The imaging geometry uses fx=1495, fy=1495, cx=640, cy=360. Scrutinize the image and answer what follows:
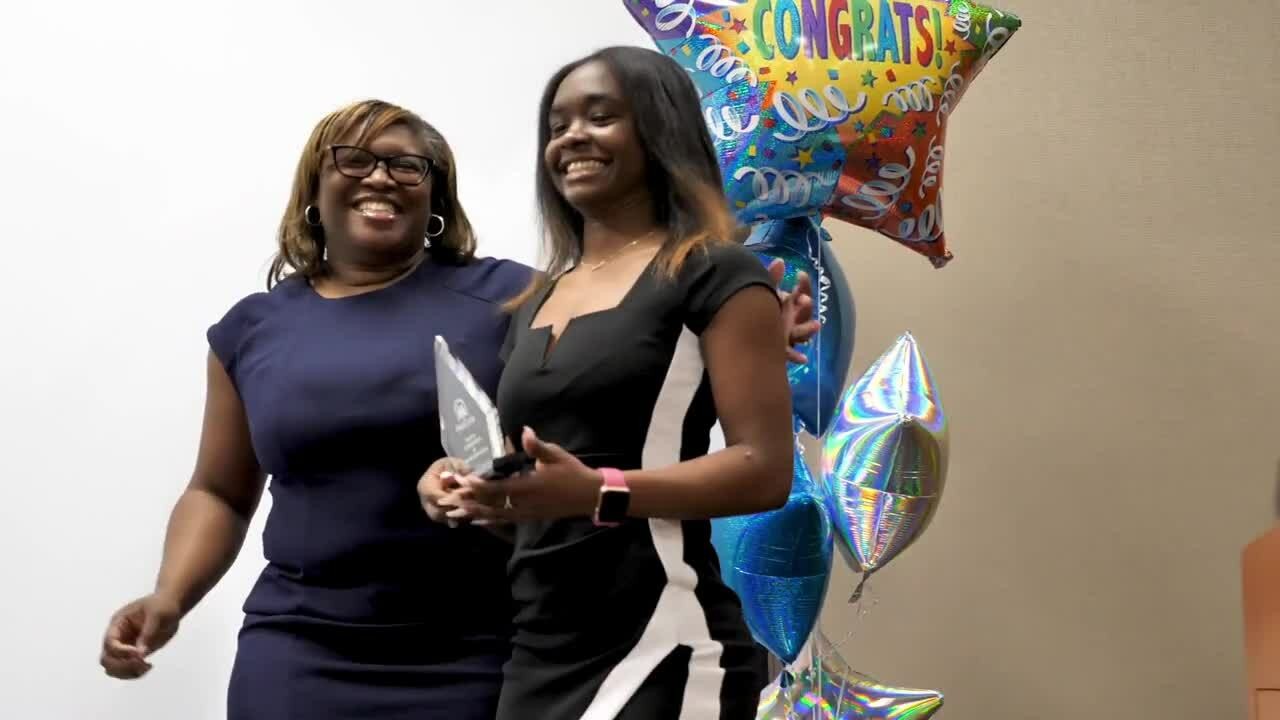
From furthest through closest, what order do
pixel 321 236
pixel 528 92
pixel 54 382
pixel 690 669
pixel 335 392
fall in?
pixel 528 92
pixel 54 382
pixel 321 236
pixel 335 392
pixel 690 669

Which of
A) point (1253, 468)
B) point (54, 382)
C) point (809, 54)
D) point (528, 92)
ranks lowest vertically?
point (1253, 468)

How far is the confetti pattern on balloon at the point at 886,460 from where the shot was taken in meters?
1.86

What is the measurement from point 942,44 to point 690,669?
110 centimetres

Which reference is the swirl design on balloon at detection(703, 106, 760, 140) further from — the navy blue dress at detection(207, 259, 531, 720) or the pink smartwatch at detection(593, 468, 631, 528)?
the pink smartwatch at detection(593, 468, 631, 528)

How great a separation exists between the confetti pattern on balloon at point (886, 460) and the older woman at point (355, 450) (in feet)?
1.73

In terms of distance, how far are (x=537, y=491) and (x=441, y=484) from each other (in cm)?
11

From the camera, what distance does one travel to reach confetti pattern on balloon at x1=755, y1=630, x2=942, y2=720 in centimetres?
195

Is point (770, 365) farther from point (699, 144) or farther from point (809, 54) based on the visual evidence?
point (809, 54)

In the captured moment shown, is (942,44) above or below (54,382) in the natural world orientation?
above

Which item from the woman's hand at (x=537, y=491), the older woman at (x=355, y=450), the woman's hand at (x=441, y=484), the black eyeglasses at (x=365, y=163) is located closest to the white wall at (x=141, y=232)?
the older woman at (x=355, y=450)

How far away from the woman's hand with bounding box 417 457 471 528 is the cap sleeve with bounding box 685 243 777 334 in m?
0.22

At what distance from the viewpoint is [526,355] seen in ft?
4.03

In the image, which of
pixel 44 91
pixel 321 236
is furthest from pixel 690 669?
pixel 44 91

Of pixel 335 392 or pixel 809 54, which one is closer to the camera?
pixel 335 392
